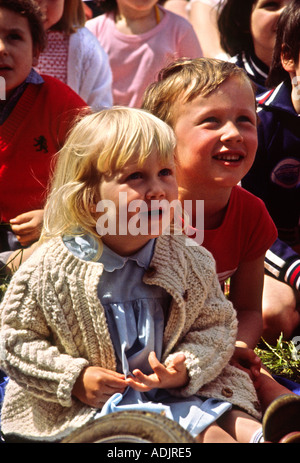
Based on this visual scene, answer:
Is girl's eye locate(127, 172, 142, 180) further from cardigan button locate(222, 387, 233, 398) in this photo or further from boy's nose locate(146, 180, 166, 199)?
cardigan button locate(222, 387, 233, 398)

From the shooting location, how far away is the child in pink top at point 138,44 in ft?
14.0

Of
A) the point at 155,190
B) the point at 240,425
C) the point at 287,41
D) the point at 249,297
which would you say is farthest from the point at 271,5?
the point at 240,425

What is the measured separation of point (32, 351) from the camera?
5.45ft

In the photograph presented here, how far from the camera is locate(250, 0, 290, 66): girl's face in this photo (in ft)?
11.7

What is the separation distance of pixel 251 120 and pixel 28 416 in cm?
117

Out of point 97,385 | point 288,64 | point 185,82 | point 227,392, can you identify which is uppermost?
point 185,82

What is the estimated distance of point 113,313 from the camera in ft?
5.75

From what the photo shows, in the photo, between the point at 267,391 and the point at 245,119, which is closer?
the point at 267,391

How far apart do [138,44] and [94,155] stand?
107 inches

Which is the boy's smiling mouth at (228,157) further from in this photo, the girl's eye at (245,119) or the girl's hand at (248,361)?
the girl's hand at (248,361)

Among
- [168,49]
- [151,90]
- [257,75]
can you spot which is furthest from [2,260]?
[168,49]

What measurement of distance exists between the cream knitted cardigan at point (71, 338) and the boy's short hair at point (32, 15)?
1.29 m

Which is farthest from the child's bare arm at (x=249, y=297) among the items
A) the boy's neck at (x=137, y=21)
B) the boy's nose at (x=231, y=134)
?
the boy's neck at (x=137, y=21)

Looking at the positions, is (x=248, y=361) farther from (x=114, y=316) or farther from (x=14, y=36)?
(x=14, y=36)
